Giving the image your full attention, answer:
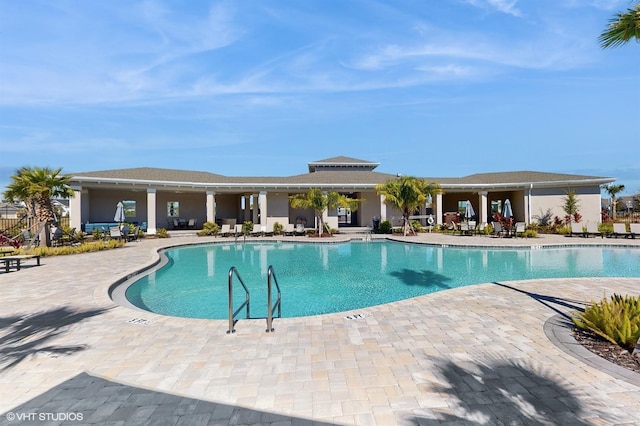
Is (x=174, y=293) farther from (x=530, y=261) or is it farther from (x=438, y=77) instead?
(x=438, y=77)

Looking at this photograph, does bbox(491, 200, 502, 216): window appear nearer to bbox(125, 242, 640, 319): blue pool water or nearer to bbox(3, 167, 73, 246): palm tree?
bbox(125, 242, 640, 319): blue pool water

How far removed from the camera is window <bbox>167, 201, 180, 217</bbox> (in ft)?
86.3

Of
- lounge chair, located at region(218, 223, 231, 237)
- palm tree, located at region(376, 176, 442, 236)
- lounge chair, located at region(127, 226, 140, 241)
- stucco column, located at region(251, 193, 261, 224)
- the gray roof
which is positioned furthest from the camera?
stucco column, located at region(251, 193, 261, 224)

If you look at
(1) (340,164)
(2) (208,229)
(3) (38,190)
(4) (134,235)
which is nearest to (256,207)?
(2) (208,229)

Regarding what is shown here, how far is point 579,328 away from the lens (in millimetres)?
4695

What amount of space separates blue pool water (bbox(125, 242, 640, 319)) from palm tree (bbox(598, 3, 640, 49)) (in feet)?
20.6

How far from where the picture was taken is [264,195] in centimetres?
2312

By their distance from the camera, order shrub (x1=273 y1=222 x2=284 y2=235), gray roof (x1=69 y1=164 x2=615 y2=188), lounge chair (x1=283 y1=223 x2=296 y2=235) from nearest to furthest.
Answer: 1. gray roof (x1=69 y1=164 x2=615 y2=188)
2. shrub (x1=273 y1=222 x2=284 y2=235)
3. lounge chair (x1=283 y1=223 x2=296 y2=235)

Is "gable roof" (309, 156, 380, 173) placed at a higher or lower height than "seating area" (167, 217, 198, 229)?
higher

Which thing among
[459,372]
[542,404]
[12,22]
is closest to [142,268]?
[12,22]

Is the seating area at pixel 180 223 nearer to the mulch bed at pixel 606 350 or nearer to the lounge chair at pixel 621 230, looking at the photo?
the mulch bed at pixel 606 350

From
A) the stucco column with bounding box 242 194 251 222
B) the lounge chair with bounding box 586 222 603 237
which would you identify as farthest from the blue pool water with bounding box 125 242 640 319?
the stucco column with bounding box 242 194 251 222

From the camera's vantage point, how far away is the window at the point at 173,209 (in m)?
26.3

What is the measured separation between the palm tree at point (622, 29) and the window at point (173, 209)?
27.3m
